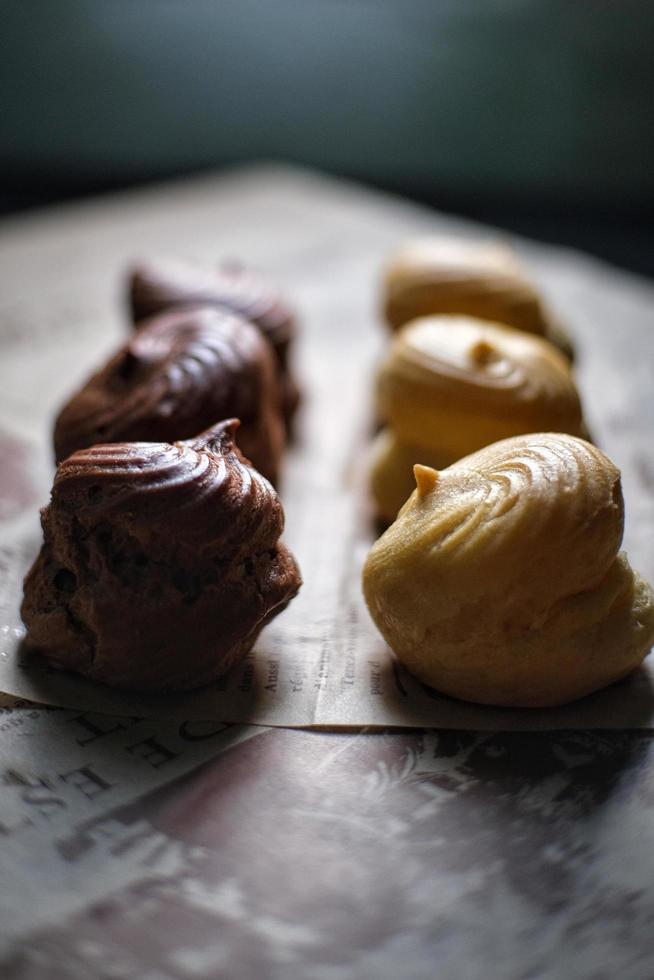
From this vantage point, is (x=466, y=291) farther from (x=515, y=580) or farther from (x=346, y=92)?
(x=346, y=92)

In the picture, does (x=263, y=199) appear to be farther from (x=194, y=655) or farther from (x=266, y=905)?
(x=266, y=905)

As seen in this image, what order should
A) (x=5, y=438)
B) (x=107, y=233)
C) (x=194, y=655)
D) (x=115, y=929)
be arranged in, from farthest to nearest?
(x=107, y=233), (x=5, y=438), (x=194, y=655), (x=115, y=929)

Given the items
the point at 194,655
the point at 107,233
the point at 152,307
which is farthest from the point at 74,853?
the point at 107,233

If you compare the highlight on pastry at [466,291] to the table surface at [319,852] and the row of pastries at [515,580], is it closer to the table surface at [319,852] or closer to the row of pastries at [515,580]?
the row of pastries at [515,580]

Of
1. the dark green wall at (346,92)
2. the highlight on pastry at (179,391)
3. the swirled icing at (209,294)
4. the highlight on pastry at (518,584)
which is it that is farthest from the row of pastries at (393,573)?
the dark green wall at (346,92)

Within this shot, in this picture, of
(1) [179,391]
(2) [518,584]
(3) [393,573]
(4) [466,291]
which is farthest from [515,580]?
(4) [466,291]

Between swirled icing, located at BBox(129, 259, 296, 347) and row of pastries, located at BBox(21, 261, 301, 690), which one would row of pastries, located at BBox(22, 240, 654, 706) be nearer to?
row of pastries, located at BBox(21, 261, 301, 690)
